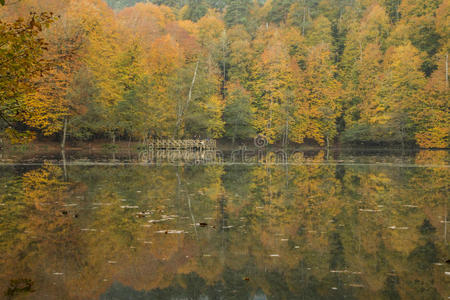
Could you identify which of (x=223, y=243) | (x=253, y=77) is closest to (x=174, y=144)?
(x=253, y=77)

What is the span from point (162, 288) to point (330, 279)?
2.19m

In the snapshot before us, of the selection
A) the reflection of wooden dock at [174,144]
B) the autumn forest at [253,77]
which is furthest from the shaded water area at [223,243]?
the reflection of wooden dock at [174,144]

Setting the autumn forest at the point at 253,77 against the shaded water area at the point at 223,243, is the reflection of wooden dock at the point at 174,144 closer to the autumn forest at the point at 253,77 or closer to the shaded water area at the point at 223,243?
the autumn forest at the point at 253,77

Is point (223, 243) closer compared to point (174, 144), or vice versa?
point (223, 243)

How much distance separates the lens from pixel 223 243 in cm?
689

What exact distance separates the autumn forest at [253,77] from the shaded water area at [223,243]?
22.4m

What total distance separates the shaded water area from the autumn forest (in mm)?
22367

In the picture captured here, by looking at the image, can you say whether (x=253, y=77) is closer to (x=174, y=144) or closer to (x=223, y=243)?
(x=174, y=144)

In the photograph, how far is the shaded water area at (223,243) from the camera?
5039 millimetres

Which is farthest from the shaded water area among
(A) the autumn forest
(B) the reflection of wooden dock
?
(B) the reflection of wooden dock

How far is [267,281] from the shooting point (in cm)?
522

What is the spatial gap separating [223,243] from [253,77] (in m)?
49.8

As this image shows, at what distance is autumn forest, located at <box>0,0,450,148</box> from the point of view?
38.5m

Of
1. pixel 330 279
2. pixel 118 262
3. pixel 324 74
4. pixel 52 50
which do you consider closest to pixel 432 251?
pixel 330 279
